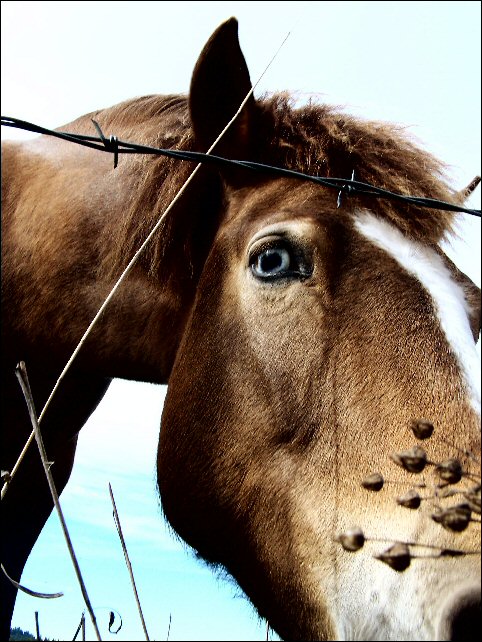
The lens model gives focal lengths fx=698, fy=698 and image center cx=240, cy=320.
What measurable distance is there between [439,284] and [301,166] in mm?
751

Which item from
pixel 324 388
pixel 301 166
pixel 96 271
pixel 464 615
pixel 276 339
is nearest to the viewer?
pixel 464 615

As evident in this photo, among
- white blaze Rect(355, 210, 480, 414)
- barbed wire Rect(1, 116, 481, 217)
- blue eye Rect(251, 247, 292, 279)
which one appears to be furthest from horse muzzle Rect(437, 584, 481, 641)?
barbed wire Rect(1, 116, 481, 217)

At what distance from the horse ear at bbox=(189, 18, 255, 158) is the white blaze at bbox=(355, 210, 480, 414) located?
0.65 meters

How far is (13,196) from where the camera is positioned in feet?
10.1

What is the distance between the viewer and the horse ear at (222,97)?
2592 millimetres

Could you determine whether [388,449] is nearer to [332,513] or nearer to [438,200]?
[332,513]

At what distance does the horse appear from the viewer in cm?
178

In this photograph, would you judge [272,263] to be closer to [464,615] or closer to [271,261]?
[271,261]

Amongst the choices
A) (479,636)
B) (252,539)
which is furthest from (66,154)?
(479,636)

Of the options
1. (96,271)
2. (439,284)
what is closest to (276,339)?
(439,284)

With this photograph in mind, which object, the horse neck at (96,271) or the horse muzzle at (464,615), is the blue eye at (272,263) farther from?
the horse muzzle at (464,615)

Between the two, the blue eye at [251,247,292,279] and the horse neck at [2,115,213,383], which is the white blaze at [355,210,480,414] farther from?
the horse neck at [2,115,213,383]

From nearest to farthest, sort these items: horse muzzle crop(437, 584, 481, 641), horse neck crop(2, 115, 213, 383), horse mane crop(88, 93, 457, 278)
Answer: horse muzzle crop(437, 584, 481, 641) < horse mane crop(88, 93, 457, 278) < horse neck crop(2, 115, 213, 383)

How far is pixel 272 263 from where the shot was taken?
2.36 metres
